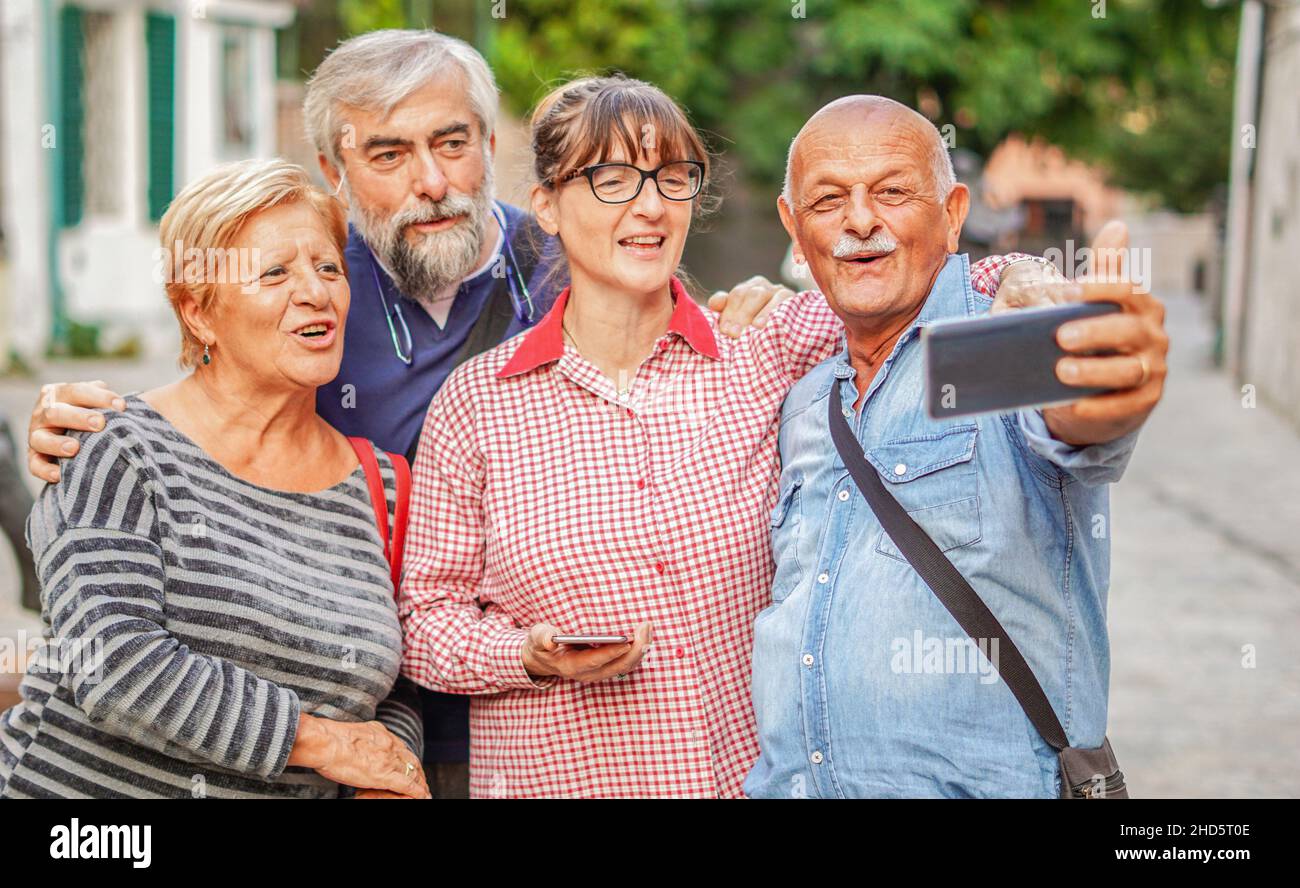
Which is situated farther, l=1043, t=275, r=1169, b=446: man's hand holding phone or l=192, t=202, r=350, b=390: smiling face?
l=192, t=202, r=350, b=390: smiling face

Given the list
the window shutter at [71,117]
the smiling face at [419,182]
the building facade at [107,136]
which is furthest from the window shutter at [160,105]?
the smiling face at [419,182]

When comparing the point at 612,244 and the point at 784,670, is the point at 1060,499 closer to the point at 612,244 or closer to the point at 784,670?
the point at 784,670

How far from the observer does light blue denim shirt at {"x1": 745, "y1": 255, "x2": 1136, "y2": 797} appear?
2.26 m

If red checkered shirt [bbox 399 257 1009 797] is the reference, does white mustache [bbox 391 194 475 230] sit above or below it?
above

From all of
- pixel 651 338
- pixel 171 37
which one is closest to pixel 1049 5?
pixel 171 37

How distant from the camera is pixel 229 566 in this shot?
2.52 meters

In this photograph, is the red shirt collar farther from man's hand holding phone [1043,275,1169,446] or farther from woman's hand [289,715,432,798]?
man's hand holding phone [1043,275,1169,446]

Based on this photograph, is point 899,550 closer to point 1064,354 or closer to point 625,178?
point 1064,354

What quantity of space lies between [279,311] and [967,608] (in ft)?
4.46

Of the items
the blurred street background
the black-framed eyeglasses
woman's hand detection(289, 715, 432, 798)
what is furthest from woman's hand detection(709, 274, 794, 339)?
the blurred street background

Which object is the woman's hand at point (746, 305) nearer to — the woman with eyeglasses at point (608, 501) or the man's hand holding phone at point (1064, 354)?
the woman with eyeglasses at point (608, 501)

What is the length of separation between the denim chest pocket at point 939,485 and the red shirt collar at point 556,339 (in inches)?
23.1

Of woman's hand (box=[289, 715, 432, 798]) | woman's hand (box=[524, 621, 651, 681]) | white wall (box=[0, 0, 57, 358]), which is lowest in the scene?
woman's hand (box=[289, 715, 432, 798])

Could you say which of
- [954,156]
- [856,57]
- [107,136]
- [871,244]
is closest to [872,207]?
[871,244]
